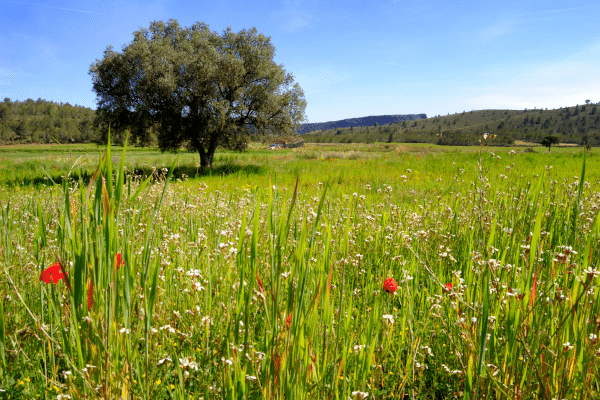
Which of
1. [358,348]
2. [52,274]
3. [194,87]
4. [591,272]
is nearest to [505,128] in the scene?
[194,87]

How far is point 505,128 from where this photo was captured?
133750 millimetres

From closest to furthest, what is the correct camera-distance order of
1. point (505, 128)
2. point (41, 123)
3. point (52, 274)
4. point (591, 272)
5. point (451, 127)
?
point (591, 272)
point (52, 274)
point (505, 128)
point (451, 127)
point (41, 123)

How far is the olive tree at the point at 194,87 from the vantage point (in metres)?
17.7

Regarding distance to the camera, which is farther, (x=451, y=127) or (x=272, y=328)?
(x=451, y=127)

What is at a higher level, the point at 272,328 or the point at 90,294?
the point at 90,294

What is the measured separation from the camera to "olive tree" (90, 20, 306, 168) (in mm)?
17734

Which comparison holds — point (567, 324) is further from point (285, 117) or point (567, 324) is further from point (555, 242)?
point (285, 117)

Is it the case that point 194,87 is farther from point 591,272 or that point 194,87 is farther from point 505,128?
point 505,128

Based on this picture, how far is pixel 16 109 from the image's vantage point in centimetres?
19412

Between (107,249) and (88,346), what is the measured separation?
1.71ft

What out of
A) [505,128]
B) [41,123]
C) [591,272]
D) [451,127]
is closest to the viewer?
[591,272]

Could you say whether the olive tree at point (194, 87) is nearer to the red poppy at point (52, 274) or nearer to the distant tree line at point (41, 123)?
the red poppy at point (52, 274)

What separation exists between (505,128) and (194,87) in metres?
149

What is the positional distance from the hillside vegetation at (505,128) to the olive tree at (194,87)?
297 feet
